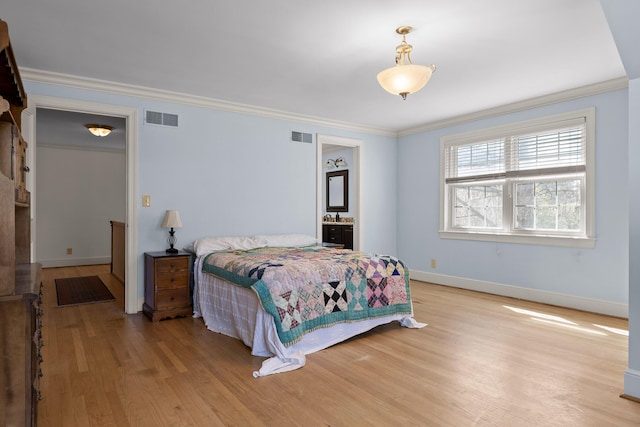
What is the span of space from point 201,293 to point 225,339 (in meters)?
0.73

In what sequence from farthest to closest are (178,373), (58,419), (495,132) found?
1. (495,132)
2. (178,373)
3. (58,419)

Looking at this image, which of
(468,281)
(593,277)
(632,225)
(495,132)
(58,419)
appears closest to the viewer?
(58,419)

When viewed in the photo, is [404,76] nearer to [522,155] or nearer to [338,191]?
[522,155]

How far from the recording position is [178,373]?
102 inches

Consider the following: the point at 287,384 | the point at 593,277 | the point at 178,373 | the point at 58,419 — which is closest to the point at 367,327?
the point at 287,384

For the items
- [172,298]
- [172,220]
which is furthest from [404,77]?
[172,298]

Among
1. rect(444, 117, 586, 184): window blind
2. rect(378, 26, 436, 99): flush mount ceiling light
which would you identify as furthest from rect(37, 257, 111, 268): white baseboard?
rect(378, 26, 436, 99): flush mount ceiling light

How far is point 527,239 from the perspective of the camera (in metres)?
4.65

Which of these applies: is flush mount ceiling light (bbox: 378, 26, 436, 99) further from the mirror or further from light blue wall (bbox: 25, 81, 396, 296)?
the mirror

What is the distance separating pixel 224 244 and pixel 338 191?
3735mm

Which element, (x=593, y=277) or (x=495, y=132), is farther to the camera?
(x=495, y=132)

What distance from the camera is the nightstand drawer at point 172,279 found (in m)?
3.79

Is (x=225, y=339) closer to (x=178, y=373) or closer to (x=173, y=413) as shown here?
(x=178, y=373)

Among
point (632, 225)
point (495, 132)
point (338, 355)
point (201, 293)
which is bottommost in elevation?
point (338, 355)
